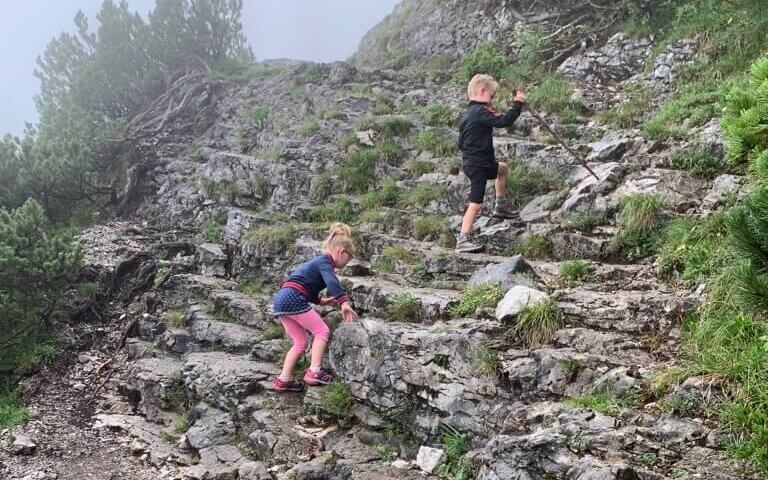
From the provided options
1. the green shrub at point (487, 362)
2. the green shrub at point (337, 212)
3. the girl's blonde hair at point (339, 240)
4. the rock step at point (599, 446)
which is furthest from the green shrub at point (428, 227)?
the rock step at point (599, 446)

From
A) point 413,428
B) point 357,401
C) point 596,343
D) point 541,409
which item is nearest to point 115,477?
point 357,401

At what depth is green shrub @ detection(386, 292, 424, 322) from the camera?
6.74 metres

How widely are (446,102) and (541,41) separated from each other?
3009 millimetres

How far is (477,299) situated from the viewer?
6250 millimetres

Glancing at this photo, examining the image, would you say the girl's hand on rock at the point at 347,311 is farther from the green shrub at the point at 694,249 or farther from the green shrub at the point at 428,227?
the green shrub at the point at 694,249

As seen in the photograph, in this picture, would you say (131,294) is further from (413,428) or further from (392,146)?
(413,428)

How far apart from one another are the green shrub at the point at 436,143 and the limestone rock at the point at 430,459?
7400mm

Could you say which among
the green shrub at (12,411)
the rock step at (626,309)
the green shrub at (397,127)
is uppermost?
the green shrub at (397,127)

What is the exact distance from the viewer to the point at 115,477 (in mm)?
6188

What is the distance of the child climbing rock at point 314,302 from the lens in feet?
21.3

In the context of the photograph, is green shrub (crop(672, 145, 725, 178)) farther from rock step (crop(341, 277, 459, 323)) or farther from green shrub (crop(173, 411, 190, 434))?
green shrub (crop(173, 411, 190, 434))

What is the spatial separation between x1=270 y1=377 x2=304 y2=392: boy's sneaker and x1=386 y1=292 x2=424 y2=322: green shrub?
1.47 meters

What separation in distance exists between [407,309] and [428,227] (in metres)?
2.76

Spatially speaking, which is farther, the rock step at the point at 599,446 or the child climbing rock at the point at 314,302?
the child climbing rock at the point at 314,302
